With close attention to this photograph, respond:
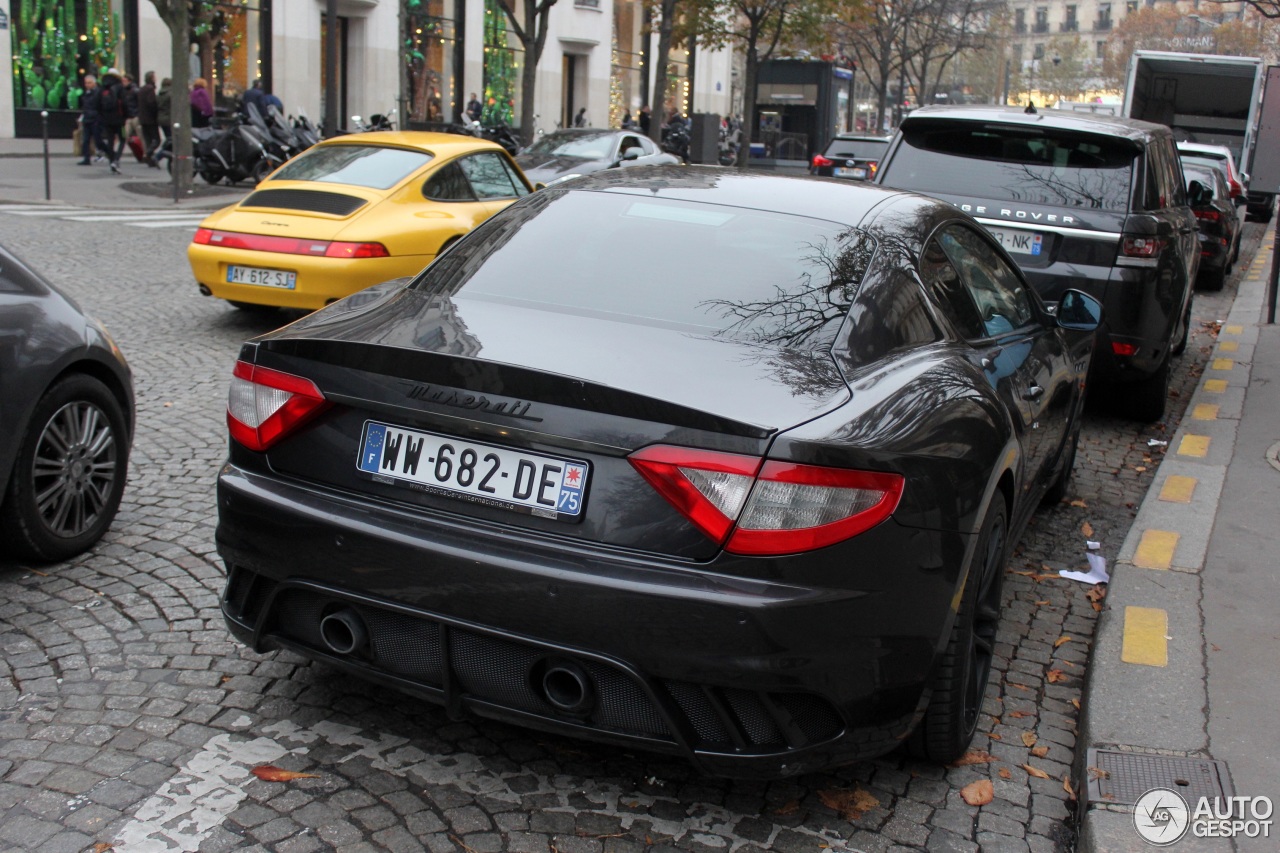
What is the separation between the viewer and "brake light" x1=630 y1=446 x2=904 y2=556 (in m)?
2.71

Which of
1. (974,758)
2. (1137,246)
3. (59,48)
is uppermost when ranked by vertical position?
(59,48)

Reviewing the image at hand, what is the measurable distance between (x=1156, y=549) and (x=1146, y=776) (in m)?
2.08

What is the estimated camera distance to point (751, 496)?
271 cm

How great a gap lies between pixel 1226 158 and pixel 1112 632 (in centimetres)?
1848

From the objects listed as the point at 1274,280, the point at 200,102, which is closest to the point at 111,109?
the point at 200,102

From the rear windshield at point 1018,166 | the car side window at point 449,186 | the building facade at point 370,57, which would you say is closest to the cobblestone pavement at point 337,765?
the rear windshield at point 1018,166

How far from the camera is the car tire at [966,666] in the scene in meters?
3.23

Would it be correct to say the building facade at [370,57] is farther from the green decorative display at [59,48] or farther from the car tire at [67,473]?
the car tire at [67,473]

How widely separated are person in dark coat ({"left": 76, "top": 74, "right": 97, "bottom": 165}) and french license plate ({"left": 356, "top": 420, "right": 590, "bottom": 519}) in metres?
23.2

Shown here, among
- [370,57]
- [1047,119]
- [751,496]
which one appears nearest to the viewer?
[751,496]

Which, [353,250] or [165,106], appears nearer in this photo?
[353,250]

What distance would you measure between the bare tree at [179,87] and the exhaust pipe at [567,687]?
17102 mm

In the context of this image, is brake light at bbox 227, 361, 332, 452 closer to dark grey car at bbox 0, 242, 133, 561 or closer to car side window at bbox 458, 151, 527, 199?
dark grey car at bbox 0, 242, 133, 561

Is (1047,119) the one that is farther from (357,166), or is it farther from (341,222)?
(357,166)
